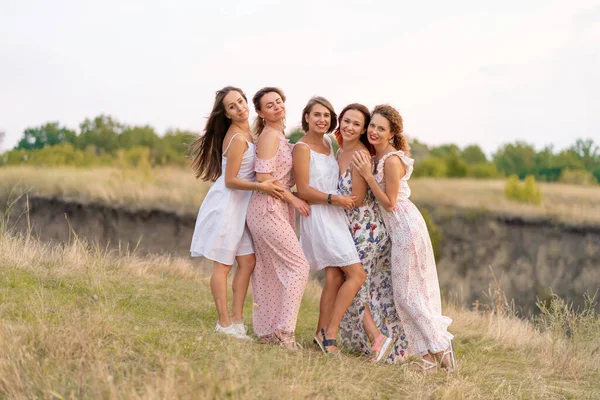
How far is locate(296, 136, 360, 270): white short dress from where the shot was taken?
20.4 ft

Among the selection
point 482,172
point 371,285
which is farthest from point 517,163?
point 371,285

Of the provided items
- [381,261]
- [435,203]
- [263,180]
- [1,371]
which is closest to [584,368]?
[381,261]

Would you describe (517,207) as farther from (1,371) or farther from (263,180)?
(1,371)

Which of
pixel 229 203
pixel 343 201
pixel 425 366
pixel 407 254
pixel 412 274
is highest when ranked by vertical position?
pixel 343 201

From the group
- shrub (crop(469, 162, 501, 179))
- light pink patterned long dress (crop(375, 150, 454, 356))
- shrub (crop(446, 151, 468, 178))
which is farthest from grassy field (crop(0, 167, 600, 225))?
shrub (crop(469, 162, 501, 179))

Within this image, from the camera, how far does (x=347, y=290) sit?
6.25m

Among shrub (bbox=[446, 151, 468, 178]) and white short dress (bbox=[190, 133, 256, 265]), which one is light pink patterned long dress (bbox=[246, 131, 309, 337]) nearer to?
white short dress (bbox=[190, 133, 256, 265])

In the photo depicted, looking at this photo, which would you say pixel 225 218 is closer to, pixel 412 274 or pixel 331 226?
pixel 331 226

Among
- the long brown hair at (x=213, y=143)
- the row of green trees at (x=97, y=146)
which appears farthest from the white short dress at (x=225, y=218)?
the row of green trees at (x=97, y=146)

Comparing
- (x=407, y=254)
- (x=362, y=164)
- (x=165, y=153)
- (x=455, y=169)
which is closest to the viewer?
(x=362, y=164)

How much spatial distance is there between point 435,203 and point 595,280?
730 cm

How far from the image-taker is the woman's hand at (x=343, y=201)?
615cm

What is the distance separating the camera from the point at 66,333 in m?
4.91

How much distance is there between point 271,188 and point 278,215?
11.0 inches
